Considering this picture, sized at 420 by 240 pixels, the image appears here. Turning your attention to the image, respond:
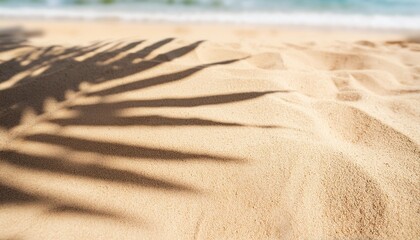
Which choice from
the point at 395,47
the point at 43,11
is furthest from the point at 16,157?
the point at 43,11

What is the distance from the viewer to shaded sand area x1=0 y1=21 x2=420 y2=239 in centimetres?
82

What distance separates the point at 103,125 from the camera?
1.16 meters

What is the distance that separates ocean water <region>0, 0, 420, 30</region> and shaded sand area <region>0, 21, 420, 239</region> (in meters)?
2.53

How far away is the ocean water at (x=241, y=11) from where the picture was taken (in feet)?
13.0

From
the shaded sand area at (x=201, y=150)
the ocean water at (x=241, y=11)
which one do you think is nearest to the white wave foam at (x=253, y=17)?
the ocean water at (x=241, y=11)

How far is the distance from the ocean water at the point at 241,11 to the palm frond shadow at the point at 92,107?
99.7 inches

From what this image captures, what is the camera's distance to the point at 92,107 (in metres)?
1.25

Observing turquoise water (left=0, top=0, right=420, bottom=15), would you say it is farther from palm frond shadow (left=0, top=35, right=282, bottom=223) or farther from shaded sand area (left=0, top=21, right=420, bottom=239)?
shaded sand area (left=0, top=21, right=420, bottom=239)

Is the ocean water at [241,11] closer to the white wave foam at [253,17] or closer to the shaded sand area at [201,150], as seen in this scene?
the white wave foam at [253,17]

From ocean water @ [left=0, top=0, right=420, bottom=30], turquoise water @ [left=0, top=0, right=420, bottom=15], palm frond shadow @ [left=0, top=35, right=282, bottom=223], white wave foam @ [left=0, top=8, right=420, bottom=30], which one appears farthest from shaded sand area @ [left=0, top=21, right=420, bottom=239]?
turquoise water @ [left=0, top=0, right=420, bottom=15]

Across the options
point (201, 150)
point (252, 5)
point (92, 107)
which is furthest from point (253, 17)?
point (201, 150)

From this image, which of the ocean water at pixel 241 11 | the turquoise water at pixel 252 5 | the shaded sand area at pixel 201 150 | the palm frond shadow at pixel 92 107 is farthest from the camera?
the turquoise water at pixel 252 5

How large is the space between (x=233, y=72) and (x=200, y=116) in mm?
443

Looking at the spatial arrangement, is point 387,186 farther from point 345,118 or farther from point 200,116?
point 200,116
